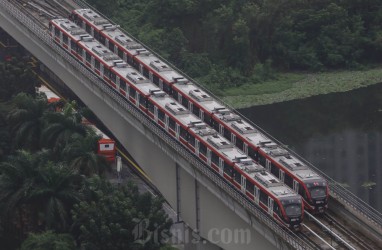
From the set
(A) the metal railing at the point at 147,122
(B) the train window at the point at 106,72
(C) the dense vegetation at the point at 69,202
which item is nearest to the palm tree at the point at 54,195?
(C) the dense vegetation at the point at 69,202

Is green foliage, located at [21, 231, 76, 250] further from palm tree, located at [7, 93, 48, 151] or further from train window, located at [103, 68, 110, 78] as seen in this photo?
train window, located at [103, 68, 110, 78]

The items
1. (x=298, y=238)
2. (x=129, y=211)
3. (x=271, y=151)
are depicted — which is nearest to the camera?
(x=298, y=238)

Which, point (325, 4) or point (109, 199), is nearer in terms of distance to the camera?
point (109, 199)

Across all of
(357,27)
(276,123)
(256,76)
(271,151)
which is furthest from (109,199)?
(357,27)

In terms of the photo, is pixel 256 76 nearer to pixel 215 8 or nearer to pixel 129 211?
pixel 215 8

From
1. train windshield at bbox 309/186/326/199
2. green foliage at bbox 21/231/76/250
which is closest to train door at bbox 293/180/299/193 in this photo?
train windshield at bbox 309/186/326/199

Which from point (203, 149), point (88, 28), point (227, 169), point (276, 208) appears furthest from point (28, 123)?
point (276, 208)

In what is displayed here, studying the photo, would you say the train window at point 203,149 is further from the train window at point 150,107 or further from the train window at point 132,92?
the train window at point 132,92
